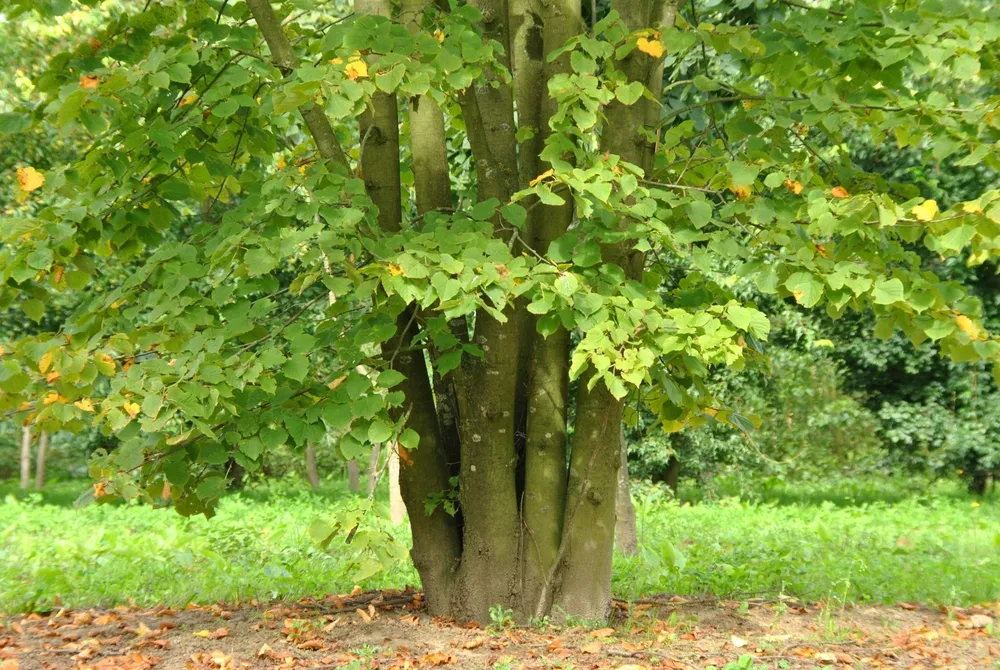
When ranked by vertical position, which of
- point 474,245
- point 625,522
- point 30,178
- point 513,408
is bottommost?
point 625,522

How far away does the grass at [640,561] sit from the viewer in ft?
17.0

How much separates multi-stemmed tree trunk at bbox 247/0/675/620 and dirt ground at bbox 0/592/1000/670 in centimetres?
26

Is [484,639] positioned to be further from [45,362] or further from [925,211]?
[925,211]

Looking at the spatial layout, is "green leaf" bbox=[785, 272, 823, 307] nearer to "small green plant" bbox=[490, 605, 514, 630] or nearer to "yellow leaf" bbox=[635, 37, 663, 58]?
"yellow leaf" bbox=[635, 37, 663, 58]

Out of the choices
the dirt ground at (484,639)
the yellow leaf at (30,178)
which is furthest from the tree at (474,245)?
the dirt ground at (484,639)

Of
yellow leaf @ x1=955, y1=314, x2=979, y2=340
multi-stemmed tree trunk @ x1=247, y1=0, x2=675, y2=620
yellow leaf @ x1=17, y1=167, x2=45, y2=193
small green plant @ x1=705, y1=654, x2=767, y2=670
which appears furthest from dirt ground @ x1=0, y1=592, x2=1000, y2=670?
yellow leaf @ x1=17, y1=167, x2=45, y2=193

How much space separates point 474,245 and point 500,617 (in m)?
1.75

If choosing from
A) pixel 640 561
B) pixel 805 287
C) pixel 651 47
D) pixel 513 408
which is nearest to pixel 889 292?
pixel 805 287

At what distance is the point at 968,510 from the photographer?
1132 cm

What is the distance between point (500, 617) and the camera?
3988 millimetres

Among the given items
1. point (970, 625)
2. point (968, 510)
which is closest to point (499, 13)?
point (970, 625)

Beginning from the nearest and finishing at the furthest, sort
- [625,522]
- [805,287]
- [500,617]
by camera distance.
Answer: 1. [805,287]
2. [500,617]
3. [625,522]

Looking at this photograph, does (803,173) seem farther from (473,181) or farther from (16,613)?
(16,613)

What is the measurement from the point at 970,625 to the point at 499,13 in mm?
3864
